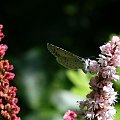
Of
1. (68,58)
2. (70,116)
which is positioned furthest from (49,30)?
(70,116)

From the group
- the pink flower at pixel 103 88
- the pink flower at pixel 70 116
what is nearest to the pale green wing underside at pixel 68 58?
the pink flower at pixel 103 88

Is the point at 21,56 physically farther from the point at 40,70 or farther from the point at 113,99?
the point at 113,99

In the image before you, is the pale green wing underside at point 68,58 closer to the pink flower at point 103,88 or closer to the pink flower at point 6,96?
the pink flower at point 103,88

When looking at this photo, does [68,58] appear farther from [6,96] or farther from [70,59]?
[6,96]

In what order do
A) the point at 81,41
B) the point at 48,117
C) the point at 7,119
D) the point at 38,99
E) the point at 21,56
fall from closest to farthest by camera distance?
the point at 7,119 → the point at 48,117 → the point at 38,99 → the point at 21,56 → the point at 81,41

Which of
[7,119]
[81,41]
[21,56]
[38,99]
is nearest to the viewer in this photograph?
[7,119]

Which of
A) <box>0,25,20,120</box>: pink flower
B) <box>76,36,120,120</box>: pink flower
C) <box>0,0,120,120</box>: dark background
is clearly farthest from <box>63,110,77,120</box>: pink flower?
<box>0,0,120,120</box>: dark background

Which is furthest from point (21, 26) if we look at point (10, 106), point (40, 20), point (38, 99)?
point (10, 106)

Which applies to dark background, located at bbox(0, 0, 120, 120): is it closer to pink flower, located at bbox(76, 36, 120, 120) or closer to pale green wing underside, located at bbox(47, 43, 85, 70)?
pale green wing underside, located at bbox(47, 43, 85, 70)
